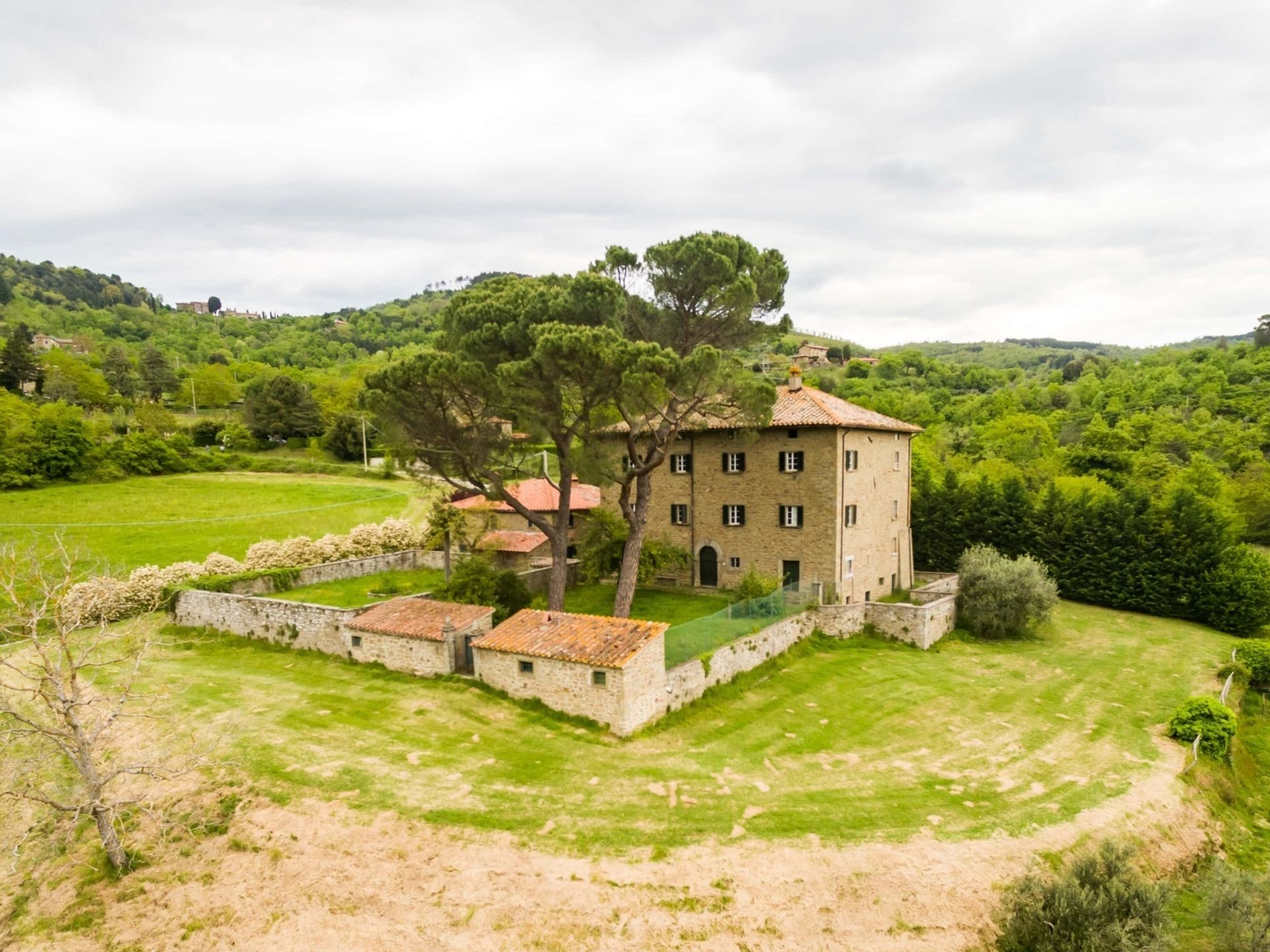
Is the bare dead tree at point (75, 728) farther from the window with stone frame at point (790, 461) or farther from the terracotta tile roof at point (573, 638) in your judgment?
the window with stone frame at point (790, 461)

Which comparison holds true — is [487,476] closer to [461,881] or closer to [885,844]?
[461,881]

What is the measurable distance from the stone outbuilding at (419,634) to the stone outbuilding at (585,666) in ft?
3.95

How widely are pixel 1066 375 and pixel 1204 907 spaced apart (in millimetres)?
139904

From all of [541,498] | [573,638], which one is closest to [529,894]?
[573,638]

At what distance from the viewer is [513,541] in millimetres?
34375

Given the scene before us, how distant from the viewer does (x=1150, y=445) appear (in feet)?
217

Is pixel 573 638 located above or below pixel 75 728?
below

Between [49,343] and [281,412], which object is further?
[49,343]

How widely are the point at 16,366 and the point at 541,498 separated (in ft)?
254

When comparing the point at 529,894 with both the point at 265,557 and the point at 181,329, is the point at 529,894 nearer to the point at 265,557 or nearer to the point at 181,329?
the point at 265,557

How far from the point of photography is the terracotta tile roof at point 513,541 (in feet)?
110

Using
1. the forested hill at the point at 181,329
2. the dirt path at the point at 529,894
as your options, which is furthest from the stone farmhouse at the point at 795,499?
the forested hill at the point at 181,329

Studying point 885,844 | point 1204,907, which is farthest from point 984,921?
point 1204,907

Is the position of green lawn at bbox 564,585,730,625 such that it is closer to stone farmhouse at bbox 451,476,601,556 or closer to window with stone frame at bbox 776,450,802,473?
stone farmhouse at bbox 451,476,601,556
